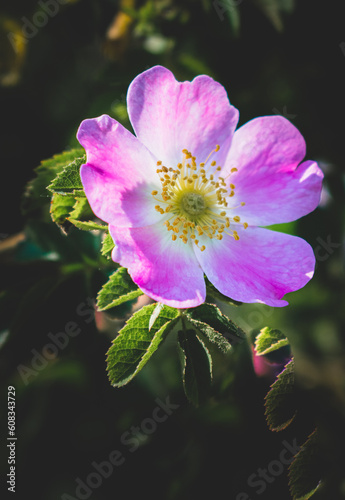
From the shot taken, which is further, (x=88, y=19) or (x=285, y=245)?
(x=88, y=19)

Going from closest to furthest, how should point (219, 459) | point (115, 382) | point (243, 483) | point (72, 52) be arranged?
point (115, 382)
point (243, 483)
point (219, 459)
point (72, 52)

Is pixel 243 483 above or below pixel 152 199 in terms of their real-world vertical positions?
below

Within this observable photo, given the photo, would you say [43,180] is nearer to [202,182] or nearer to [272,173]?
[202,182]

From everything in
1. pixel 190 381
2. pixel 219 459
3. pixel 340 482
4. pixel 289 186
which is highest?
pixel 289 186

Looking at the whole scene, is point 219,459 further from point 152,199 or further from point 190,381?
point 152,199

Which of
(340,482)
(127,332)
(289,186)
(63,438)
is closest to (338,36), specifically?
(289,186)

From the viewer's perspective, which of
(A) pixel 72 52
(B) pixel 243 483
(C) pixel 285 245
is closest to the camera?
(C) pixel 285 245

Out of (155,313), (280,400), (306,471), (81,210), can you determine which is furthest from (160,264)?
(306,471)

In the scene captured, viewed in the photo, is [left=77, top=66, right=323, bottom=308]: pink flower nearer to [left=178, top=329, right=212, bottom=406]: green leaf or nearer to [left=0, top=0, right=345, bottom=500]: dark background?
[left=178, top=329, right=212, bottom=406]: green leaf
